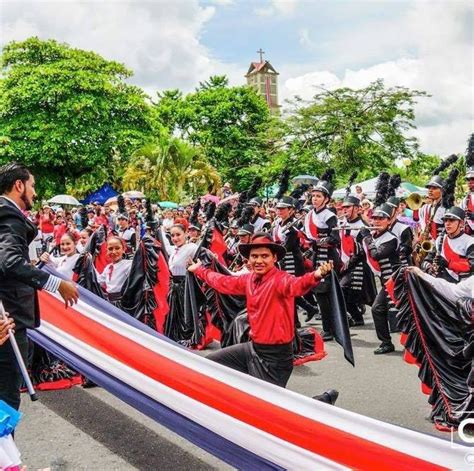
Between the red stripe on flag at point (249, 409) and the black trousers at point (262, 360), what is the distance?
43 cm

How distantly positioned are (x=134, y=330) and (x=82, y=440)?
0.97 meters

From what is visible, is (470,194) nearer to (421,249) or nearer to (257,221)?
(421,249)

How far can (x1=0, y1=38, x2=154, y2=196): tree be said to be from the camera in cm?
2883

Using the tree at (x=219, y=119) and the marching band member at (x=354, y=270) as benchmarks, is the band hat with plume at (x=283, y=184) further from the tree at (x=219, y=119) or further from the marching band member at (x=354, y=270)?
the tree at (x=219, y=119)

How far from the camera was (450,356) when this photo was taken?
187 inches

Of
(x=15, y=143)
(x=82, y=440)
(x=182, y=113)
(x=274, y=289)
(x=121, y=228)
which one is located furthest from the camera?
(x=182, y=113)

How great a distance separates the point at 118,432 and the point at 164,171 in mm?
27399

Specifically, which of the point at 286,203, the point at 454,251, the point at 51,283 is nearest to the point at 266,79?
the point at 286,203

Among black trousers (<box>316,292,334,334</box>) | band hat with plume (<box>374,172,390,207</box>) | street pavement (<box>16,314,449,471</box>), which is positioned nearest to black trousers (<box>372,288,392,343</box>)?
street pavement (<box>16,314,449,471</box>)

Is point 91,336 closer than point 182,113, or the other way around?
point 91,336

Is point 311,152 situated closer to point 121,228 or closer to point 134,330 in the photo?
point 121,228

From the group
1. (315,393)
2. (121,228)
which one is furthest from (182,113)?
(315,393)

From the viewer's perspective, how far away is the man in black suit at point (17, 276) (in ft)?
11.8

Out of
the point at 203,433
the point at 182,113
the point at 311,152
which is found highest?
the point at 182,113
